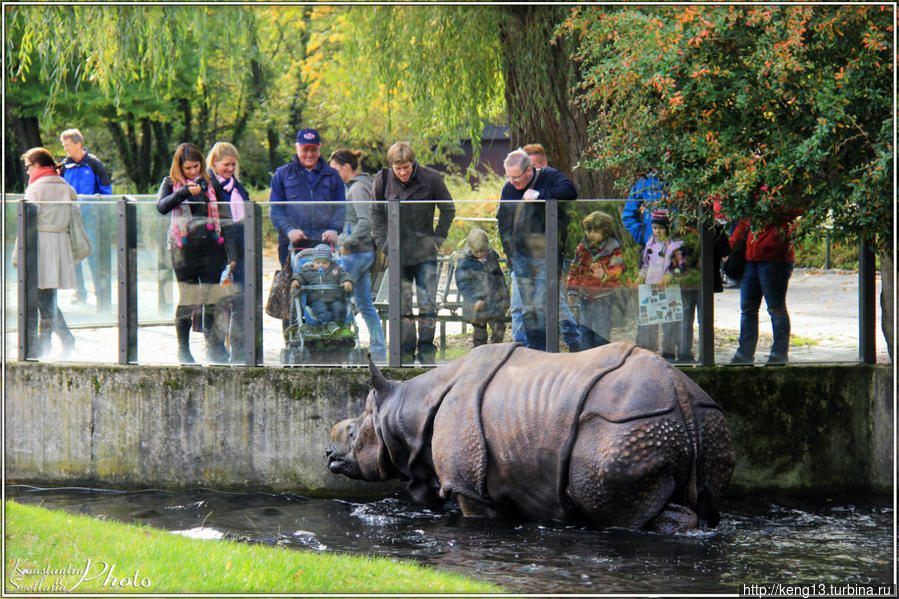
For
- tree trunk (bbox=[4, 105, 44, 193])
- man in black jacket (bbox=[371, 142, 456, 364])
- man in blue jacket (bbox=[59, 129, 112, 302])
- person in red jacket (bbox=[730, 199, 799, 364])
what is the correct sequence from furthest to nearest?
tree trunk (bbox=[4, 105, 44, 193]) → man in blue jacket (bbox=[59, 129, 112, 302]) → man in black jacket (bbox=[371, 142, 456, 364]) → person in red jacket (bbox=[730, 199, 799, 364])

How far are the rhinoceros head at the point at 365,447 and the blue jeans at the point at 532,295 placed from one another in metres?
1.52

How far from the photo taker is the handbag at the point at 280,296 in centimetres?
1037

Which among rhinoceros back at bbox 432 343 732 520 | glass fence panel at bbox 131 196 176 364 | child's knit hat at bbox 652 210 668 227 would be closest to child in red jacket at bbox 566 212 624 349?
child's knit hat at bbox 652 210 668 227

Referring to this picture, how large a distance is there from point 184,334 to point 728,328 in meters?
4.95

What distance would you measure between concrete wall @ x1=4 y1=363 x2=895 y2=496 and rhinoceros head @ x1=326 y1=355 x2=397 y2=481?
0.58 meters

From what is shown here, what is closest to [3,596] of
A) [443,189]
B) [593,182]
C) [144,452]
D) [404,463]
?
[404,463]

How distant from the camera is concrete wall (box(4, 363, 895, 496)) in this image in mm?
9977

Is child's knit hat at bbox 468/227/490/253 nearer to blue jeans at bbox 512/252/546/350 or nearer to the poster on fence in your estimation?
blue jeans at bbox 512/252/546/350

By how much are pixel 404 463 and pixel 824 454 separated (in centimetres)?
370

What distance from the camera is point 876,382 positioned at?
393 inches

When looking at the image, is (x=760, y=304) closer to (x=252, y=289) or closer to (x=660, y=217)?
(x=660, y=217)

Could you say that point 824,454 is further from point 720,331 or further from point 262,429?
point 262,429

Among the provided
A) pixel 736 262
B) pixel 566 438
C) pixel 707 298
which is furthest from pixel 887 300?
pixel 566 438

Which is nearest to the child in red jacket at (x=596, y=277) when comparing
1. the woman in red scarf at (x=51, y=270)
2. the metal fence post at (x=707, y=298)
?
the metal fence post at (x=707, y=298)
